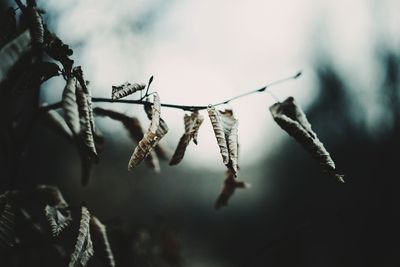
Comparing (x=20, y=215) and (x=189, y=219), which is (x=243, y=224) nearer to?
(x=189, y=219)

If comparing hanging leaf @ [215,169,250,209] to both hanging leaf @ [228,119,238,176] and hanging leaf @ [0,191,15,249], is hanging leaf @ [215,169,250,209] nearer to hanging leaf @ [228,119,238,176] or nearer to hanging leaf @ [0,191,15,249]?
hanging leaf @ [228,119,238,176]

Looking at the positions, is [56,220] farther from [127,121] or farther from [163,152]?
[163,152]

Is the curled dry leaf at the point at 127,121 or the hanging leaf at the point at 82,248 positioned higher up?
the curled dry leaf at the point at 127,121

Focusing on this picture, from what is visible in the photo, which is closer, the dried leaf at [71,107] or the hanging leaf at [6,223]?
the dried leaf at [71,107]

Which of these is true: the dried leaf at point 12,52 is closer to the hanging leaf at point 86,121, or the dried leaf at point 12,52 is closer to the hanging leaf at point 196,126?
the hanging leaf at point 86,121

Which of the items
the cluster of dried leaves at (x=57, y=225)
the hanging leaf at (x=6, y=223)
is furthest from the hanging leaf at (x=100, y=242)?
the hanging leaf at (x=6, y=223)

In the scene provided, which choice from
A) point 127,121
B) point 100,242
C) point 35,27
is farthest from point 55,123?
point 35,27
